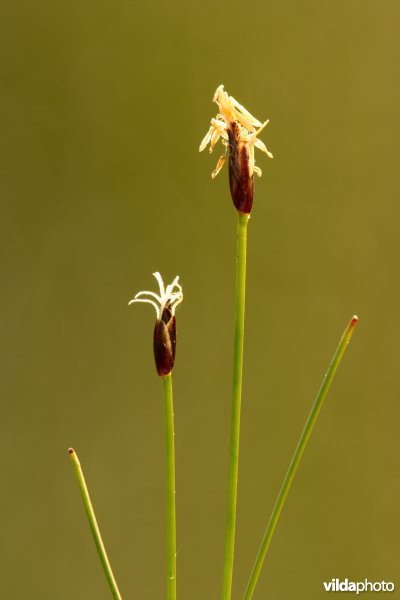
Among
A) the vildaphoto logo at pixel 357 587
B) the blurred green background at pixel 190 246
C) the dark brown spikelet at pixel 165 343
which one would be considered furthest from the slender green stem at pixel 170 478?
the blurred green background at pixel 190 246

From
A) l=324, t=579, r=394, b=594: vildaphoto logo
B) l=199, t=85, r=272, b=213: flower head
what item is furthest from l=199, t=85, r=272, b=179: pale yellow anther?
l=324, t=579, r=394, b=594: vildaphoto logo

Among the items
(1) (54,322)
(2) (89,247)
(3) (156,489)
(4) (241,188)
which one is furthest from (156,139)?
(4) (241,188)

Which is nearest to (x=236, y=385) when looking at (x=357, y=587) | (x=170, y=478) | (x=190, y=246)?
(x=170, y=478)

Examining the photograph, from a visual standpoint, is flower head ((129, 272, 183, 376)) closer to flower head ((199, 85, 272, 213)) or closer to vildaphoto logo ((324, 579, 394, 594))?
flower head ((199, 85, 272, 213))

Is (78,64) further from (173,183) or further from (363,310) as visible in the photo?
(363,310)

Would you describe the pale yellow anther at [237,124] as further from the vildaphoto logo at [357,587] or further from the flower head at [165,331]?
the vildaphoto logo at [357,587]
